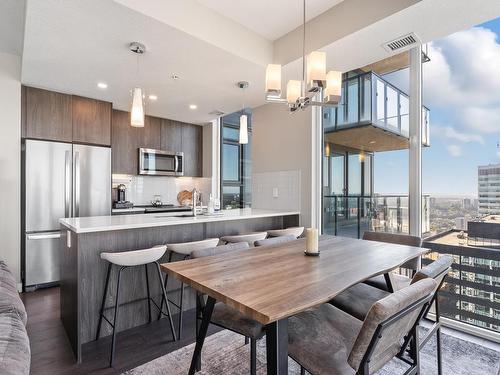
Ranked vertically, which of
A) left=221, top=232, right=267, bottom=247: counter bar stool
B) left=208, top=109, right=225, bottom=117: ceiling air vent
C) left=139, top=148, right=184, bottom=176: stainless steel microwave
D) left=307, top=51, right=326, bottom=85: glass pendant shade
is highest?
left=208, top=109, right=225, bottom=117: ceiling air vent

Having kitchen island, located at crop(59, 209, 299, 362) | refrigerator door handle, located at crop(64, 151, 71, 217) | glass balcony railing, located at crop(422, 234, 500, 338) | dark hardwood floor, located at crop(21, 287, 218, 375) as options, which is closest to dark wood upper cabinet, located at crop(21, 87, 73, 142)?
refrigerator door handle, located at crop(64, 151, 71, 217)

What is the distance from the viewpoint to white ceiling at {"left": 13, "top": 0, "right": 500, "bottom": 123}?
6.64ft

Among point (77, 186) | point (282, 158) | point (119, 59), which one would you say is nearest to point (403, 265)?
point (282, 158)

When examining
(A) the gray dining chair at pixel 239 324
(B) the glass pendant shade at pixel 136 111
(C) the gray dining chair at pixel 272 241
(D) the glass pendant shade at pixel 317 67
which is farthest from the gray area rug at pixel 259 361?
(D) the glass pendant shade at pixel 317 67

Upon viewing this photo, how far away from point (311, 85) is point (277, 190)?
88.2 inches

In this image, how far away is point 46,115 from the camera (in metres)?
3.54

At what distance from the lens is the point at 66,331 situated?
2.41 meters

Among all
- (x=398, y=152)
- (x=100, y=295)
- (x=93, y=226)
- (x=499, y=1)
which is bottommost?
(x=100, y=295)

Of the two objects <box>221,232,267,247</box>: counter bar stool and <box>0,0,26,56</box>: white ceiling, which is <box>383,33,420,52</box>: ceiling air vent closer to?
<box>221,232,267,247</box>: counter bar stool

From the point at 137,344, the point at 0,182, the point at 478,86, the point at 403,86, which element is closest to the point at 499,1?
the point at 478,86

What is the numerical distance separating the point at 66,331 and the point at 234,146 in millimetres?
3743

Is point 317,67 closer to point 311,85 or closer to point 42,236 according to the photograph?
point 311,85

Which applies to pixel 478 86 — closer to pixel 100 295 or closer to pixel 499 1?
pixel 499 1

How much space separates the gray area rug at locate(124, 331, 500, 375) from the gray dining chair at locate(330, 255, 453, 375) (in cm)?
30
